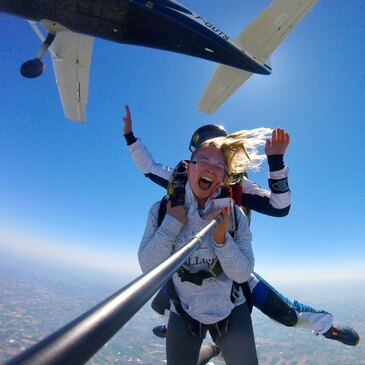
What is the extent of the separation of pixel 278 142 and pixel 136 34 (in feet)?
12.2

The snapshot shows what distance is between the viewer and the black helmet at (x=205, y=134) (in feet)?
8.58

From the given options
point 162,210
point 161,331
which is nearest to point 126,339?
point 161,331

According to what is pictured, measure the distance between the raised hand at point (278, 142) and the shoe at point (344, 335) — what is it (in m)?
2.21

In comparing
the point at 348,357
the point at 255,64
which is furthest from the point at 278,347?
the point at 255,64

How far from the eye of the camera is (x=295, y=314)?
8.90 ft

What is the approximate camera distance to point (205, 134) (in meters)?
2.65

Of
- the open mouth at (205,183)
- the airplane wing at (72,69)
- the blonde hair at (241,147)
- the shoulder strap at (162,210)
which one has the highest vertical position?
the airplane wing at (72,69)

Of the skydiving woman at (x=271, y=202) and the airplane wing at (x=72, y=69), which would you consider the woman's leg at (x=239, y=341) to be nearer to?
the skydiving woman at (x=271, y=202)

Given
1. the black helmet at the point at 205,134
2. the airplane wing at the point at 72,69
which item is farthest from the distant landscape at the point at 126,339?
the black helmet at the point at 205,134

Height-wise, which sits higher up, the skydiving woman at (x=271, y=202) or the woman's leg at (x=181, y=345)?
the skydiving woman at (x=271, y=202)

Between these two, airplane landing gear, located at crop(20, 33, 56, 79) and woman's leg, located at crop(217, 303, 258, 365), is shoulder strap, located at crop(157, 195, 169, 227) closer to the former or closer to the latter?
woman's leg, located at crop(217, 303, 258, 365)

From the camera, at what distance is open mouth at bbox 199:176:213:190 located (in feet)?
6.27

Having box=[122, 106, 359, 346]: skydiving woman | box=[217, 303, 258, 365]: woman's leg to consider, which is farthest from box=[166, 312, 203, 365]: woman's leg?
box=[122, 106, 359, 346]: skydiving woman

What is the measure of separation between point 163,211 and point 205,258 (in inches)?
18.4
